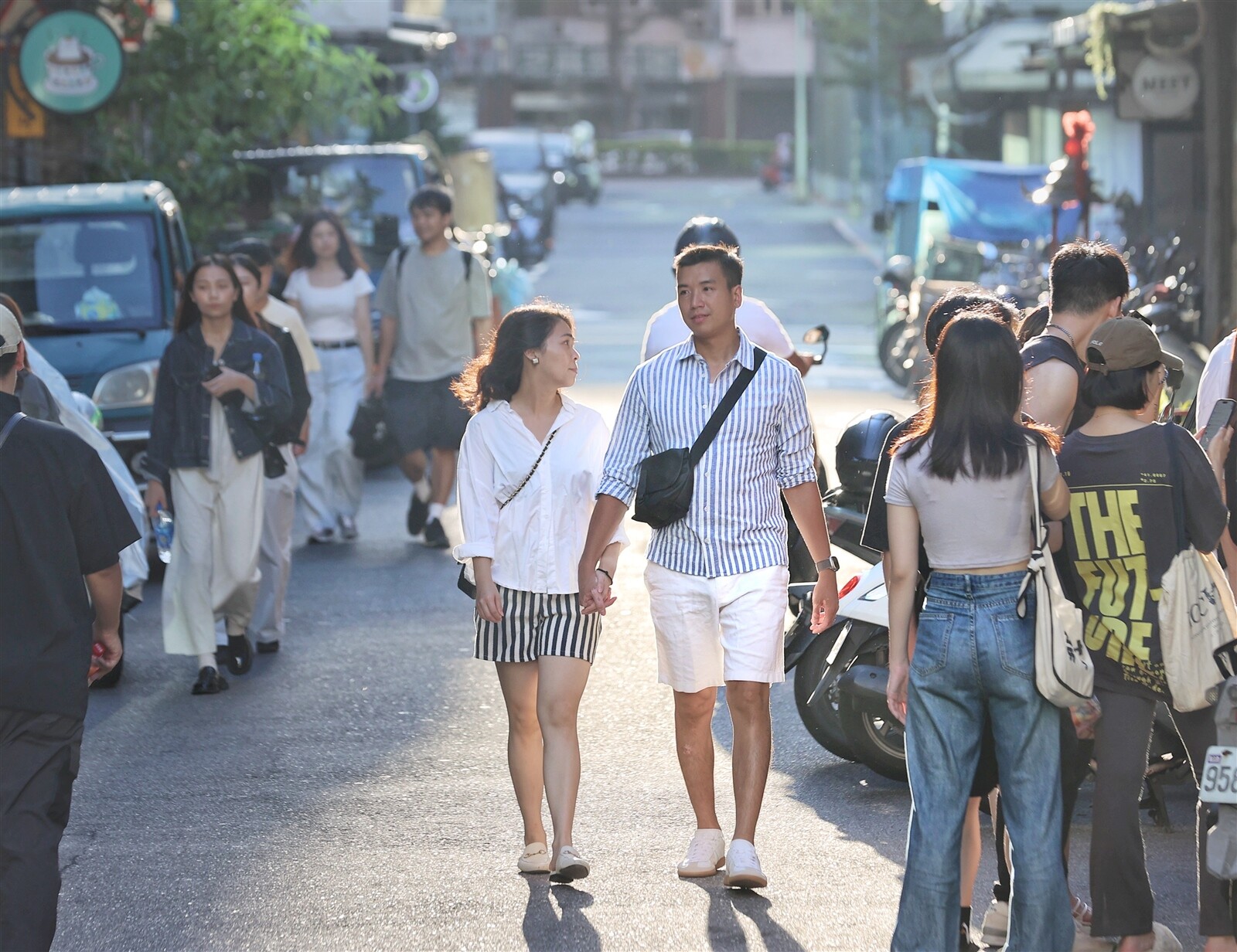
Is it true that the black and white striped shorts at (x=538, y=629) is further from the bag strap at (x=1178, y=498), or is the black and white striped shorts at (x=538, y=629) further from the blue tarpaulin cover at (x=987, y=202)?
the blue tarpaulin cover at (x=987, y=202)

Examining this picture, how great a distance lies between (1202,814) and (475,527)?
85.0 inches

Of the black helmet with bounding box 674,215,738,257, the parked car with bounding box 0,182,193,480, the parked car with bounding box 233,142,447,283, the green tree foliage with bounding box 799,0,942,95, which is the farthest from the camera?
the green tree foliage with bounding box 799,0,942,95

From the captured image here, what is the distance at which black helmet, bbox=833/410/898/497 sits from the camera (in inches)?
275

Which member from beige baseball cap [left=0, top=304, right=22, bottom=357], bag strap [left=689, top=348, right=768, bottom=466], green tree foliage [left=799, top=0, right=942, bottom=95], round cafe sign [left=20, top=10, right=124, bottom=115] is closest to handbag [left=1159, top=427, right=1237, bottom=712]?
bag strap [left=689, top=348, right=768, bottom=466]

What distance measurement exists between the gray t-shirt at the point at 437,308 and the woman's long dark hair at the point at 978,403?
7127 mm

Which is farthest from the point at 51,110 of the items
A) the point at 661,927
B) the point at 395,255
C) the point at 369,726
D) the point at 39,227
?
the point at 661,927

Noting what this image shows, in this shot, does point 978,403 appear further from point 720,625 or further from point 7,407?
point 7,407

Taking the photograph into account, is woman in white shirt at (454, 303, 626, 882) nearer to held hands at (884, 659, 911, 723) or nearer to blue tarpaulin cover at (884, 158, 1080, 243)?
held hands at (884, 659, 911, 723)

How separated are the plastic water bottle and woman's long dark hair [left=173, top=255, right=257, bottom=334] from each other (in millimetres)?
793

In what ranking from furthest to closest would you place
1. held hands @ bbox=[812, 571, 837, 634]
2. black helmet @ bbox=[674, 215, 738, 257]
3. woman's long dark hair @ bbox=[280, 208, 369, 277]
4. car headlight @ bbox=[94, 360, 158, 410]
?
woman's long dark hair @ bbox=[280, 208, 369, 277] → car headlight @ bbox=[94, 360, 158, 410] → black helmet @ bbox=[674, 215, 738, 257] → held hands @ bbox=[812, 571, 837, 634]

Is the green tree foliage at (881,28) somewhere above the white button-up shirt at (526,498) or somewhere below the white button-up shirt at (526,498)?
above

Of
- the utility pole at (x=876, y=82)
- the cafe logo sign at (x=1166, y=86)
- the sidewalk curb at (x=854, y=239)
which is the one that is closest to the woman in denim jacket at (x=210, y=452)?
the cafe logo sign at (x=1166, y=86)

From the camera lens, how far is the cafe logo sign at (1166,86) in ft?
54.2

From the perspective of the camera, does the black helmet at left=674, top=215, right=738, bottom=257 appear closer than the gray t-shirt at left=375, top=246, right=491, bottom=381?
Yes
